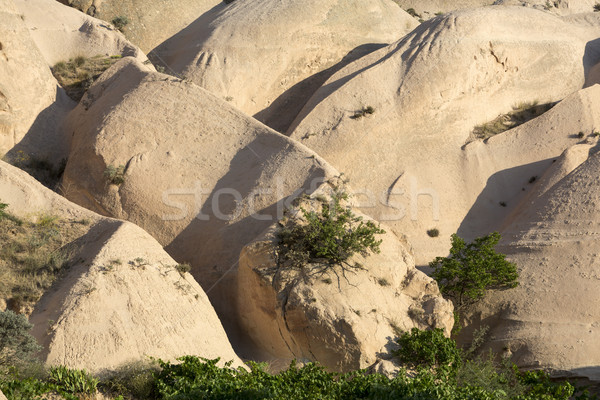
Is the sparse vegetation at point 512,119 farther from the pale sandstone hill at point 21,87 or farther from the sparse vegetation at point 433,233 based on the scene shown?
the pale sandstone hill at point 21,87

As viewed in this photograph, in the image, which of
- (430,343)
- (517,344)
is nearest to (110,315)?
(430,343)

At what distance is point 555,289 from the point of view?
58.4ft

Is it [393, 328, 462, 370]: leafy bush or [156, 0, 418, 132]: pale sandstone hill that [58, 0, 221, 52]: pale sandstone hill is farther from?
[393, 328, 462, 370]: leafy bush

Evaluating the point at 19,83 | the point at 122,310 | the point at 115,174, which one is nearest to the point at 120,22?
the point at 19,83

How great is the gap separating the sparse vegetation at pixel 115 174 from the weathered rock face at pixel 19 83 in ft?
10.00

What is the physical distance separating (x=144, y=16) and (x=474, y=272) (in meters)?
14.6

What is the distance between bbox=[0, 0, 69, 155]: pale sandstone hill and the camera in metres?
20.8

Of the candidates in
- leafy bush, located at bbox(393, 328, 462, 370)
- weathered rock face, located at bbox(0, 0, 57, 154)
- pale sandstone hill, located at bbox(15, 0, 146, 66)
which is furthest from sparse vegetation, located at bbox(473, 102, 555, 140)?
weathered rock face, located at bbox(0, 0, 57, 154)

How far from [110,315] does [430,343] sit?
5.74 m

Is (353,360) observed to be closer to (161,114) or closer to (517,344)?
(517,344)

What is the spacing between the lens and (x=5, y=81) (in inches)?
826

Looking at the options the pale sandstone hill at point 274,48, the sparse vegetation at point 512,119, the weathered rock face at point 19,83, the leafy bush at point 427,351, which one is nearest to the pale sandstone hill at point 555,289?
the leafy bush at point 427,351

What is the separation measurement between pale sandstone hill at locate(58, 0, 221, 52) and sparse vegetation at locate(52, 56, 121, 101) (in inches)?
144

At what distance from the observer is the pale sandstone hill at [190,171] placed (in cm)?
1802
